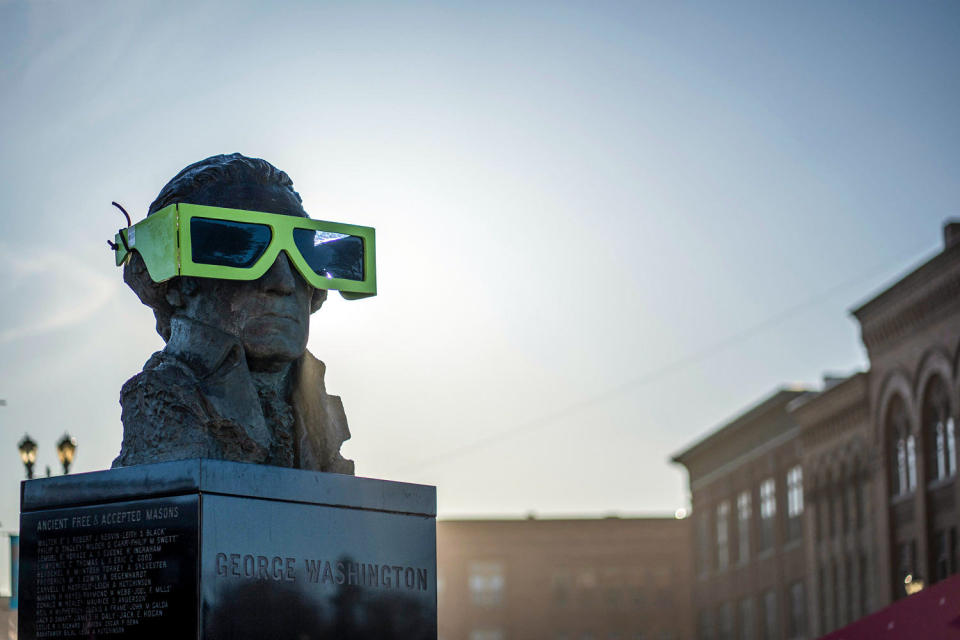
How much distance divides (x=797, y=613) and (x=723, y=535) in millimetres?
9934

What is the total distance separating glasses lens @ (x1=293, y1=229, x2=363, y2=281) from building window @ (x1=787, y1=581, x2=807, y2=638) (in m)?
49.3

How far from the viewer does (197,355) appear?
7.63m

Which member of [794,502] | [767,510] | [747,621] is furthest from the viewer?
[747,621]

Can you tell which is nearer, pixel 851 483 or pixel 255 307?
pixel 255 307

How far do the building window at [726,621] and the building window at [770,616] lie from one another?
180 inches

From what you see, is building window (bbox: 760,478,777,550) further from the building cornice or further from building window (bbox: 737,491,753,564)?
the building cornice

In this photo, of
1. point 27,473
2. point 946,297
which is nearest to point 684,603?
point 946,297

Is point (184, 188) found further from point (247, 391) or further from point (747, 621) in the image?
point (747, 621)

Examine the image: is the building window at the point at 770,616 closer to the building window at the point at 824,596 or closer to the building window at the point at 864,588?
the building window at the point at 824,596

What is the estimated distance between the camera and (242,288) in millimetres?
7758

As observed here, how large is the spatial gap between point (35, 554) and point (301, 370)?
1.51 metres

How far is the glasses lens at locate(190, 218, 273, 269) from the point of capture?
24.9 ft

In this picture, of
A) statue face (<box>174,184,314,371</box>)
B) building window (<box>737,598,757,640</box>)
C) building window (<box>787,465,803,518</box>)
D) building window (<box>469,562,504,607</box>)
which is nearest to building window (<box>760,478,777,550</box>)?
building window (<box>787,465,803,518</box>)

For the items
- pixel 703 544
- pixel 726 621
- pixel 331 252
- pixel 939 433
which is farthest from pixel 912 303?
pixel 331 252
